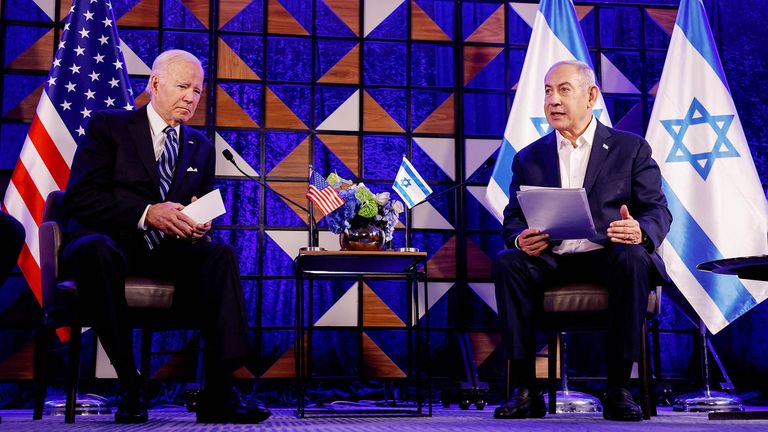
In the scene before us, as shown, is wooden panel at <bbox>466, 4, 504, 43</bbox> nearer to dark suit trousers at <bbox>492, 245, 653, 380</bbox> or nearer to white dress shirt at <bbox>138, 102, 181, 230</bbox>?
dark suit trousers at <bbox>492, 245, 653, 380</bbox>

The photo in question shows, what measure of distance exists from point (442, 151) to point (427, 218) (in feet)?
1.34

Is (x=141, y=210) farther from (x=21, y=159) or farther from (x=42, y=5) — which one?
(x=42, y=5)

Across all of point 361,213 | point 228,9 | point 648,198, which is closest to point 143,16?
point 228,9

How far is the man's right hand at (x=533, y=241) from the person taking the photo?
296 centimetres

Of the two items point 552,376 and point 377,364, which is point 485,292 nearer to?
point 377,364

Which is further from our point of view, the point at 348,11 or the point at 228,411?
the point at 348,11

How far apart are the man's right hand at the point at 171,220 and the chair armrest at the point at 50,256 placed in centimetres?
32

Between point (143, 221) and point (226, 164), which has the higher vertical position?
point (226, 164)

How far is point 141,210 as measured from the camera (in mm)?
2840

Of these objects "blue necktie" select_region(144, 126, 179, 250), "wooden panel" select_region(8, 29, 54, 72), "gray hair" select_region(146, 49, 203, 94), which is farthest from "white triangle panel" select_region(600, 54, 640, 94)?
"wooden panel" select_region(8, 29, 54, 72)

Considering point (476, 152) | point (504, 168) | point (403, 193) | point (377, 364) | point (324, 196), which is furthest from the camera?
point (476, 152)

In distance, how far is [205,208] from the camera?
9.11 feet

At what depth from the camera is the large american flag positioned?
4.02 metres

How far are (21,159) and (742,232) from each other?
3610mm
